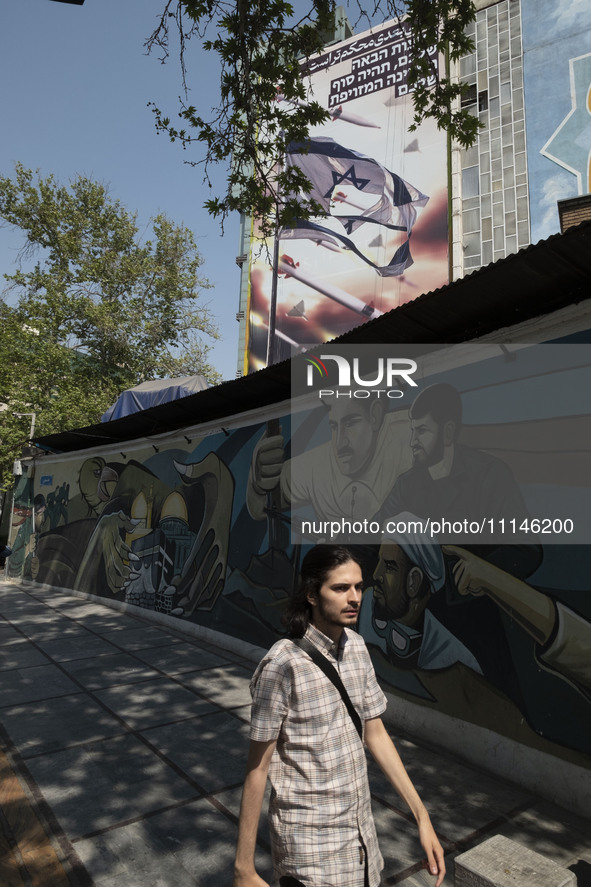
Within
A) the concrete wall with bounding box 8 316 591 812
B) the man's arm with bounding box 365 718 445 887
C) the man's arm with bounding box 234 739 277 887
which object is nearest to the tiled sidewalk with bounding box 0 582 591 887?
the concrete wall with bounding box 8 316 591 812

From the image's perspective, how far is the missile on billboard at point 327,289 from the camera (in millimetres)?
25500

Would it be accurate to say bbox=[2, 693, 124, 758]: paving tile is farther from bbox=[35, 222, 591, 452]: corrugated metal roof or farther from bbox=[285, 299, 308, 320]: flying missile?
bbox=[285, 299, 308, 320]: flying missile

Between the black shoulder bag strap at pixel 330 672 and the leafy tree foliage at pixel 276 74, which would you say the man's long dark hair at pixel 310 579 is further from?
the leafy tree foliage at pixel 276 74

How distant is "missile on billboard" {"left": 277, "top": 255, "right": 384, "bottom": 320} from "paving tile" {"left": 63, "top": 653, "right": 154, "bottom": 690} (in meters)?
19.7

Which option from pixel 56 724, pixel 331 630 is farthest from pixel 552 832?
pixel 56 724

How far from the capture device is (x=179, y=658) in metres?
7.91

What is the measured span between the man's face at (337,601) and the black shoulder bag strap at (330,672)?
0.31 feet

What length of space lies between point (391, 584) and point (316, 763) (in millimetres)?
3911

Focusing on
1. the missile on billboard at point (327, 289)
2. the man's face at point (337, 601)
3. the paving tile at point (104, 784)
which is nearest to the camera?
the man's face at point (337, 601)

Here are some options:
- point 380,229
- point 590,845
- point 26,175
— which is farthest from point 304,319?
point 590,845

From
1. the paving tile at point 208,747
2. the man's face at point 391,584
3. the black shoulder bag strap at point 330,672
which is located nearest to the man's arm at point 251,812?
the black shoulder bag strap at point 330,672

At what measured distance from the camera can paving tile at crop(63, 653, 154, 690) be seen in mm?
6848

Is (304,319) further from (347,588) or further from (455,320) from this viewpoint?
(347,588)

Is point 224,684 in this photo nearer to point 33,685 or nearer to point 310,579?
point 33,685
